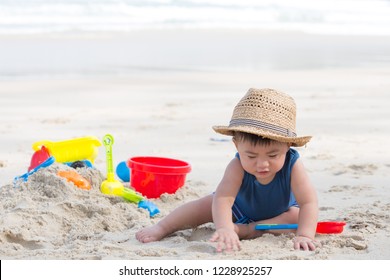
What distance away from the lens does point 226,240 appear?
3.21 meters

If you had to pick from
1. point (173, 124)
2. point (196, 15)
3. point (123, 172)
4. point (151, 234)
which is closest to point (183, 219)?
point (151, 234)

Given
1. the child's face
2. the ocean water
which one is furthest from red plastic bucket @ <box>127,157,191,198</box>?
the ocean water

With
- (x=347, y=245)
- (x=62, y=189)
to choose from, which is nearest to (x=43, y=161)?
(x=62, y=189)

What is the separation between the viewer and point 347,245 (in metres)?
3.30

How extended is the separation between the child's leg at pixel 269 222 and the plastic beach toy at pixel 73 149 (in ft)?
5.02

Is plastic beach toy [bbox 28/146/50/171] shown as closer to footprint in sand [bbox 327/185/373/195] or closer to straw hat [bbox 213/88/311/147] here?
straw hat [bbox 213/88/311/147]

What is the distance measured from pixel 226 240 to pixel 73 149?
173cm

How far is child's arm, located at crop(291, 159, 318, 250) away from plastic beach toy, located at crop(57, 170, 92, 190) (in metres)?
1.33

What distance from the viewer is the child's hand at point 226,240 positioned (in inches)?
125

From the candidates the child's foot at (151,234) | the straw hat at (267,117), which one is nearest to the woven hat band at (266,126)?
the straw hat at (267,117)

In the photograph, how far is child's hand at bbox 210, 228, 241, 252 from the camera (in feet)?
10.4

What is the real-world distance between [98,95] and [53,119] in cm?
152

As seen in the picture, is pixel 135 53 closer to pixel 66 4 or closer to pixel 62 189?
pixel 66 4

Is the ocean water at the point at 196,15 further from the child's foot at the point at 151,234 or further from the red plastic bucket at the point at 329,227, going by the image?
the red plastic bucket at the point at 329,227
